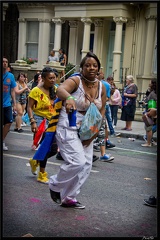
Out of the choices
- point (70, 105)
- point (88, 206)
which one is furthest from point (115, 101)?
point (70, 105)

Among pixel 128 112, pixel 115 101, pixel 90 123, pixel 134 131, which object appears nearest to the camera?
pixel 90 123

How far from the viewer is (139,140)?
11.3 metres

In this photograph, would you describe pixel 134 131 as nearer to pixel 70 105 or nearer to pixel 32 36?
pixel 32 36

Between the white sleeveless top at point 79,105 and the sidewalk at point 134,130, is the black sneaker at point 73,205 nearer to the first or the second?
the white sleeveless top at point 79,105

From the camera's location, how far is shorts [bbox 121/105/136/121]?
1131 cm

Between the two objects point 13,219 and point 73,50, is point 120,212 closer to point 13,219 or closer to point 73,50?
point 13,219

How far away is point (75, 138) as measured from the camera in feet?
14.4

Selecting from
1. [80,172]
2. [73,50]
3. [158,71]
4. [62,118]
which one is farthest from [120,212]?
[73,50]

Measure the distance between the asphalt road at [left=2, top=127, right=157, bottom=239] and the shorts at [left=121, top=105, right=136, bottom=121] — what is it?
3.82 m

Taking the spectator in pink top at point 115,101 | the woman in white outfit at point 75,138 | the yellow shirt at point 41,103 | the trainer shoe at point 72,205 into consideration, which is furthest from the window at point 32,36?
the spectator in pink top at point 115,101

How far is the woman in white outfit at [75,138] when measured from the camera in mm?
4348

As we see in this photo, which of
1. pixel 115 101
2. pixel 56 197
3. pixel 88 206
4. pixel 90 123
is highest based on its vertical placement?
pixel 90 123

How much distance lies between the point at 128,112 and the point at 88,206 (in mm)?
6752

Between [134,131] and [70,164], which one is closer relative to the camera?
[70,164]
